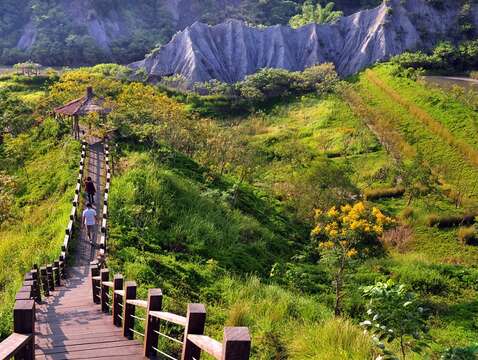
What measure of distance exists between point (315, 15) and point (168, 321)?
73.6 metres

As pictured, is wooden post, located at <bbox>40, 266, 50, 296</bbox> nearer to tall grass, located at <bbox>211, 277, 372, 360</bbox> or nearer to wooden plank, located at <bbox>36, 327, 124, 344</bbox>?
wooden plank, located at <bbox>36, 327, 124, 344</bbox>

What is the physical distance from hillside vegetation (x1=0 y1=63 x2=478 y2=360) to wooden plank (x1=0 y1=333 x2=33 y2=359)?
2985 millimetres

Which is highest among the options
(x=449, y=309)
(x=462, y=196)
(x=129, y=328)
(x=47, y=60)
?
(x=47, y=60)

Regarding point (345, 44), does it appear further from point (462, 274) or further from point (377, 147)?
point (462, 274)

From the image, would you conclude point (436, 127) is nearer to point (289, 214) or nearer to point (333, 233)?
point (289, 214)

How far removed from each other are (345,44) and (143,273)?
5643 cm

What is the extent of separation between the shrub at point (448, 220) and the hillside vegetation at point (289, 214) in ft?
0.20

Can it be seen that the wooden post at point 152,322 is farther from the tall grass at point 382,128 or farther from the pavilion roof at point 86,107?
the tall grass at point 382,128

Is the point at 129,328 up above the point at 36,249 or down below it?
above

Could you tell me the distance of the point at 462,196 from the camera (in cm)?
2216

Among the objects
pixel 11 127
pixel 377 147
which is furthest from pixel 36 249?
pixel 377 147

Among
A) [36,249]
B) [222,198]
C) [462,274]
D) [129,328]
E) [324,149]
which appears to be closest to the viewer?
[129,328]

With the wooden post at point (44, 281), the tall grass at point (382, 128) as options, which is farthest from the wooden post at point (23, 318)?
the tall grass at point (382, 128)

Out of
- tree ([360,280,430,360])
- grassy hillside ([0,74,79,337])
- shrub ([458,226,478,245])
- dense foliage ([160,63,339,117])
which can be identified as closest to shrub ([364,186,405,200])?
shrub ([458,226,478,245])
